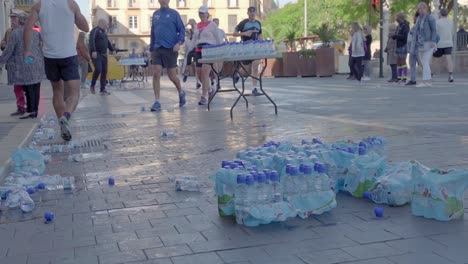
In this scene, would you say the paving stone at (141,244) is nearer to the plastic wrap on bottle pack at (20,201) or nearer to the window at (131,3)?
the plastic wrap on bottle pack at (20,201)

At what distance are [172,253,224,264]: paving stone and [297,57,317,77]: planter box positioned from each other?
89.4 ft

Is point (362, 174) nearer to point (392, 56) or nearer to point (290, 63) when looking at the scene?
point (392, 56)

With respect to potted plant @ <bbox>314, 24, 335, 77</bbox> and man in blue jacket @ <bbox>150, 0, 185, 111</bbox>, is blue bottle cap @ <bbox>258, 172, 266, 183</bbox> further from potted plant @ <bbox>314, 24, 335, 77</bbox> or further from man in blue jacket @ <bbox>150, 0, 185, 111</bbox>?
potted plant @ <bbox>314, 24, 335, 77</bbox>

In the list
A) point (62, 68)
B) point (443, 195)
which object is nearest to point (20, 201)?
point (443, 195)

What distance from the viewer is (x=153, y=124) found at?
9266 mm

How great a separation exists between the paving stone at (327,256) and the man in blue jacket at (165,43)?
345 inches

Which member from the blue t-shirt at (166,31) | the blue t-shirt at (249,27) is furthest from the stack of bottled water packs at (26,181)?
the blue t-shirt at (249,27)

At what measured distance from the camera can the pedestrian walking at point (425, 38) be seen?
16422 mm

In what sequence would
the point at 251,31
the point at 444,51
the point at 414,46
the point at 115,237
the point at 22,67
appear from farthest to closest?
the point at 444,51 → the point at 414,46 → the point at 251,31 → the point at 22,67 → the point at 115,237

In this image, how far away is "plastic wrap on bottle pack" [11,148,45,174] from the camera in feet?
18.4

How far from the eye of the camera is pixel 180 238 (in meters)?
3.45

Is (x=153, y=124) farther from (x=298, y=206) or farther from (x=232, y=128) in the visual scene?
(x=298, y=206)

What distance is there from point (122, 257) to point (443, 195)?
1816 mm

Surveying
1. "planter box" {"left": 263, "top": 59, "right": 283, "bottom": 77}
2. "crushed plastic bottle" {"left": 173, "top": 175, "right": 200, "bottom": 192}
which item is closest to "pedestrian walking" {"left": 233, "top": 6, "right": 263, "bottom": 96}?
"crushed plastic bottle" {"left": 173, "top": 175, "right": 200, "bottom": 192}
